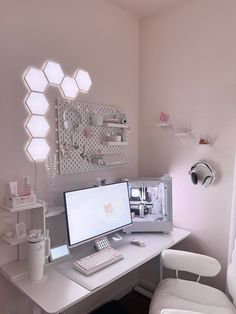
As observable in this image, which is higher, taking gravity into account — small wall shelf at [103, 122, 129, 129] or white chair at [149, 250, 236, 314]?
small wall shelf at [103, 122, 129, 129]

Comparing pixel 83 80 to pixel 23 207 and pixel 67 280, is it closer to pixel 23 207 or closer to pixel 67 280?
pixel 23 207

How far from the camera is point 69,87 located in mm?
1749

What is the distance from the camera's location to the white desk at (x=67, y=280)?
120 centimetres

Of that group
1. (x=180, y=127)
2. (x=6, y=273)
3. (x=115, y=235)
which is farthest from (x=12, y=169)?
(x=180, y=127)

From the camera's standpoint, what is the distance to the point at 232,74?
1780mm

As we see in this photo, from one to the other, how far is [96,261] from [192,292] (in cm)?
64

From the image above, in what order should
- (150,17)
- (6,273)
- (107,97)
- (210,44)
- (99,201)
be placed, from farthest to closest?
(150,17)
(107,97)
(210,44)
(99,201)
(6,273)

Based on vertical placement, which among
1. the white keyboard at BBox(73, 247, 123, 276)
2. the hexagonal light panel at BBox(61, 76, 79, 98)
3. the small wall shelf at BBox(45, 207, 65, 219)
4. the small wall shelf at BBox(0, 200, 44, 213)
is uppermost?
the hexagonal light panel at BBox(61, 76, 79, 98)

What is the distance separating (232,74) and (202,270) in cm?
137

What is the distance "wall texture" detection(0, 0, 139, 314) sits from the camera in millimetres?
1455

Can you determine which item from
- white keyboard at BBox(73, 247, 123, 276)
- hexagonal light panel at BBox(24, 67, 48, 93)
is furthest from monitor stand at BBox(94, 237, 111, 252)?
hexagonal light panel at BBox(24, 67, 48, 93)

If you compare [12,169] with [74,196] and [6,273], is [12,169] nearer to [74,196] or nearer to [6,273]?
[74,196]

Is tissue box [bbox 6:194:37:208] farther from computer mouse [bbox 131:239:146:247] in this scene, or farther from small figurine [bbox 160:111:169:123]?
small figurine [bbox 160:111:169:123]

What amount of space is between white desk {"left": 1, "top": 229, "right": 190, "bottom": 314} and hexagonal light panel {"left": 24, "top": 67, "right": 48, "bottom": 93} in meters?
1.08
